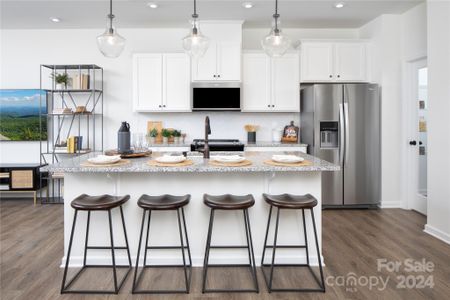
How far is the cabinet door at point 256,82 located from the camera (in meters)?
4.95

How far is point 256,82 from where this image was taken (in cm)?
498

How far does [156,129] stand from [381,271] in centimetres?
368

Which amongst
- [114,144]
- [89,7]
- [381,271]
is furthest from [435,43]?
[114,144]

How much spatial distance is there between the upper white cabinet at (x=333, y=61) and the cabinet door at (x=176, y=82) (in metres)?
1.73

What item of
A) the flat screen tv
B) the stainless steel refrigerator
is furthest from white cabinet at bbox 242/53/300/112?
the flat screen tv

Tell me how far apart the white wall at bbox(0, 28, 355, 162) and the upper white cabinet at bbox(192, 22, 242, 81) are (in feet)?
1.77

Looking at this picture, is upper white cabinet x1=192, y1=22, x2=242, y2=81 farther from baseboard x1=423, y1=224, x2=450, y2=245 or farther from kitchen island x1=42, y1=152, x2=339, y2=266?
baseboard x1=423, y1=224, x2=450, y2=245

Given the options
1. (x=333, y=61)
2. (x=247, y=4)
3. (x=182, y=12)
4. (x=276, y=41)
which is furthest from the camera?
(x=333, y=61)

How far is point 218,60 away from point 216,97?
0.53 m

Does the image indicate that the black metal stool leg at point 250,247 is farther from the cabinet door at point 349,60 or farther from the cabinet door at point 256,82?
the cabinet door at point 349,60

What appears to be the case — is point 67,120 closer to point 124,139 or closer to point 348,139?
point 124,139

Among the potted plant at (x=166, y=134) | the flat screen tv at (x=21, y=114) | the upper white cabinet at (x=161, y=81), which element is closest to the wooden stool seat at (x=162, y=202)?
the potted plant at (x=166, y=134)

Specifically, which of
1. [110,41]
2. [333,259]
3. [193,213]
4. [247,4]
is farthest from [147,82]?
[333,259]

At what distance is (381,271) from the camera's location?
2.73 metres
